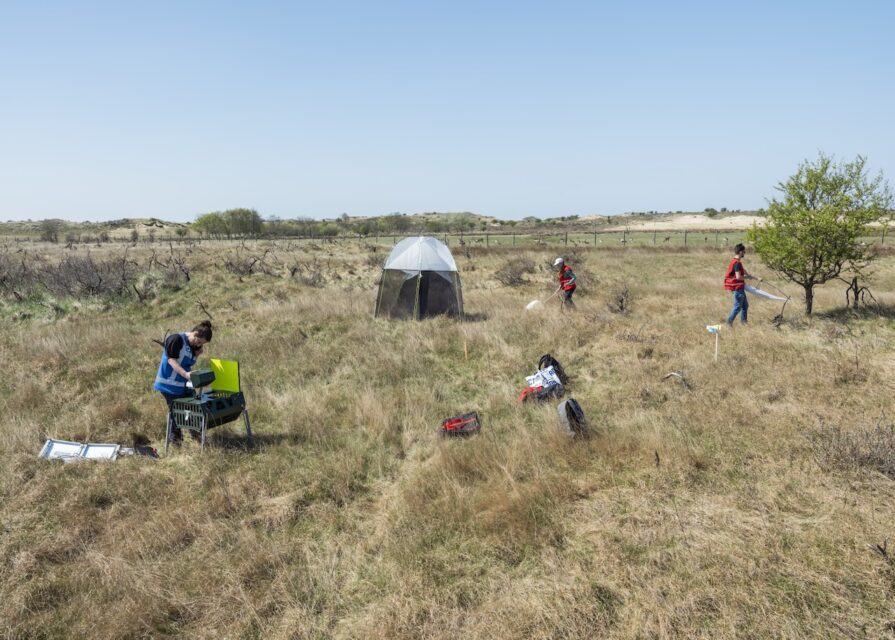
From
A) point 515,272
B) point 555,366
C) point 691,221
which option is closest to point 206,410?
point 555,366

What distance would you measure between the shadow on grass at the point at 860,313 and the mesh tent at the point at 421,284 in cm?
883

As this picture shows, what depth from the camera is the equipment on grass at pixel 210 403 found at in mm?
5520

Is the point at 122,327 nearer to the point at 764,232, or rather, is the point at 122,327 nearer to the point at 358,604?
the point at 358,604

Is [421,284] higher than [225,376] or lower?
higher

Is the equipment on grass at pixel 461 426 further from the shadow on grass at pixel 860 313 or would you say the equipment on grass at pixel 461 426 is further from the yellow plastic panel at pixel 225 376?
the shadow on grass at pixel 860 313

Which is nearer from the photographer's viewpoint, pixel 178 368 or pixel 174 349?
pixel 178 368

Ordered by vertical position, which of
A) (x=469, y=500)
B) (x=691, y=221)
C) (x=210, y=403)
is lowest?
(x=469, y=500)

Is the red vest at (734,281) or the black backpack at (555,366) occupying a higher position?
the red vest at (734,281)

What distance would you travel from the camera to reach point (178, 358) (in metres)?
5.69

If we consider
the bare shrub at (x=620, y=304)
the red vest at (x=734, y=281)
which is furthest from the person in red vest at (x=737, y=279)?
the bare shrub at (x=620, y=304)

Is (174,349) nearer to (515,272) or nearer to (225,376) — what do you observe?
(225,376)

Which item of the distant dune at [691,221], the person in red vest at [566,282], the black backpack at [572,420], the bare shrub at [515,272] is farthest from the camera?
the distant dune at [691,221]

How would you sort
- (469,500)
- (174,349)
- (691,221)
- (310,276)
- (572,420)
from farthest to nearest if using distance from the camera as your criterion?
(691,221) < (310,276) < (572,420) < (174,349) < (469,500)

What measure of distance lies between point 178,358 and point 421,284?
7.15 meters
